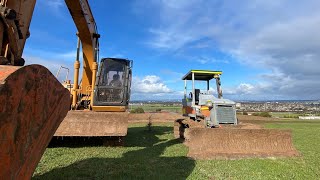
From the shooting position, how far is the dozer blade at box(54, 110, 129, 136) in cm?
887

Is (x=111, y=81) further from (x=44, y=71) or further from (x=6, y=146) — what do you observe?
(x=6, y=146)

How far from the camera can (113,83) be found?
34.6 feet

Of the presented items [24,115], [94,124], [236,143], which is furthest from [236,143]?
[24,115]

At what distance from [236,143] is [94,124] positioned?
164 inches

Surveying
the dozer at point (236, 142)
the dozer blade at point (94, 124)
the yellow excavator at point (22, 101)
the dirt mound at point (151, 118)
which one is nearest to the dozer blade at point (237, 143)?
the dozer at point (236, 142)

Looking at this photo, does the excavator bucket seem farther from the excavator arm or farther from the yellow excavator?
the excavator arm

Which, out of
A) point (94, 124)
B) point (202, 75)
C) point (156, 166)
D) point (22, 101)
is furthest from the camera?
point (202, 75)

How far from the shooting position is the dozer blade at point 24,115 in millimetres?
2188

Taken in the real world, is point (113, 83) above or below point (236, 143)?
above

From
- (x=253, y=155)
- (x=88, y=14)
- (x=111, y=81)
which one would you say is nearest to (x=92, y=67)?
(x=111, y=81)

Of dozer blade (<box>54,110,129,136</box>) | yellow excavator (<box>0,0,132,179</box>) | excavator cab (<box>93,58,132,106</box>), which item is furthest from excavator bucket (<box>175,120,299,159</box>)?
yellow excavator (<box>0,0,132,179</box>)

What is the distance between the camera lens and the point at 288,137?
8297 millimetres

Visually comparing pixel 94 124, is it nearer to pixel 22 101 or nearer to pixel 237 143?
pixel 237 143

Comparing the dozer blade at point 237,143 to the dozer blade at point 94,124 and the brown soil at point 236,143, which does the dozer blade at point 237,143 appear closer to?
the brown soil at point 236,143
